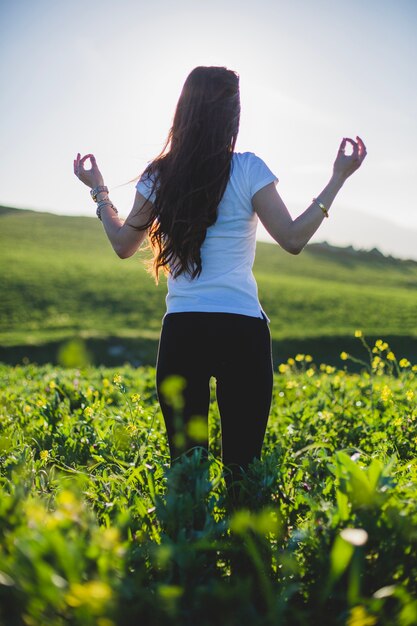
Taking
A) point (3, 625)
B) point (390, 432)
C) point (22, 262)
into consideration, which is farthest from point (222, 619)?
point (22, 262)

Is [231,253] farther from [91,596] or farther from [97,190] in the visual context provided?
[91,596]

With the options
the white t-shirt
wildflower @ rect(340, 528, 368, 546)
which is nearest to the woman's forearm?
the white t-shirt

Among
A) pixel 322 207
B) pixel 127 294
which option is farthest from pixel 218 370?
pixel 127 294

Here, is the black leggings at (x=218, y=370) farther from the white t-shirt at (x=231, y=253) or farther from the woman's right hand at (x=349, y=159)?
the woman's right hand at (x=349, y=159)

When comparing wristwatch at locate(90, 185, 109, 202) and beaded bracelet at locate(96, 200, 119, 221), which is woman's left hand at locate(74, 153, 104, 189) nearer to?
wristwatch at locate(90, 185, 109, 202)

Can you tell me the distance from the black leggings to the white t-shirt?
0.22 feet

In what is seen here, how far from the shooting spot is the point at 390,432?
4680mm

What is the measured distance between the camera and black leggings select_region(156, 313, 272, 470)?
2.94 metres

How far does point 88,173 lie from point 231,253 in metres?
1.29

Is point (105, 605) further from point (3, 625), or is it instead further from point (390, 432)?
point (390, 432)

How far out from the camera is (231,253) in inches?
116

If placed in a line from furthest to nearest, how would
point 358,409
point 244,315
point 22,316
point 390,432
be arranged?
point 22,316 < point 358,409 < point 390,432 < point 244,315

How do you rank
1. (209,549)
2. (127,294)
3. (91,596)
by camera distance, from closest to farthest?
(91,596) < (209,549) < (127,294)

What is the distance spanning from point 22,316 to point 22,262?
13.4m
